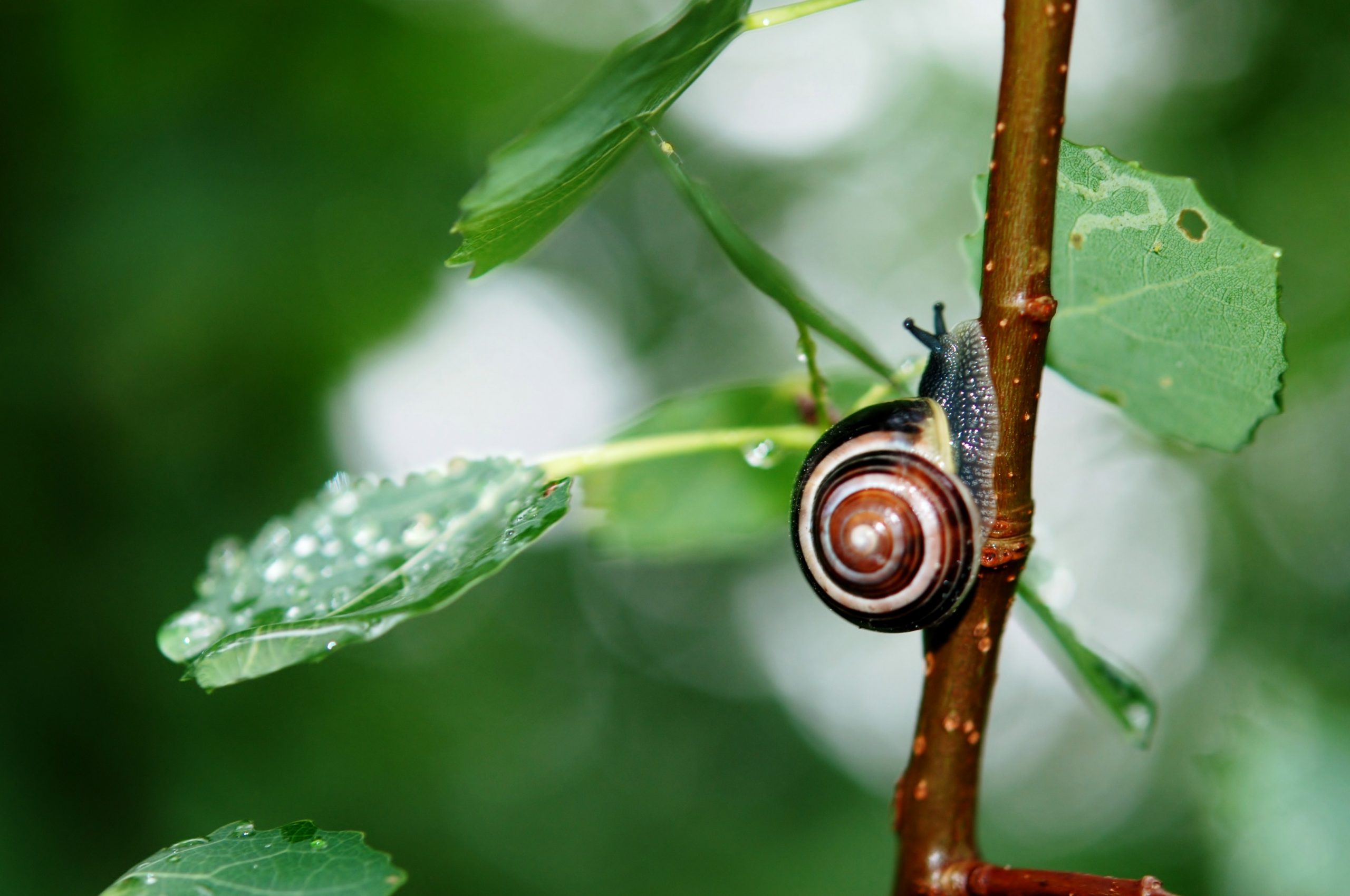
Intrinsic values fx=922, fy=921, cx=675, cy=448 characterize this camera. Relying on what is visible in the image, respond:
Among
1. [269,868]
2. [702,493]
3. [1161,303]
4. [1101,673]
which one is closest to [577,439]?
[702,493]

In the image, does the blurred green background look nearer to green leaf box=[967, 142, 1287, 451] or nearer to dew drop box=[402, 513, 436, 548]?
dew drop box=[402, 513, 436, 548]

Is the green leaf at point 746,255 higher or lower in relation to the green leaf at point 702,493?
higher

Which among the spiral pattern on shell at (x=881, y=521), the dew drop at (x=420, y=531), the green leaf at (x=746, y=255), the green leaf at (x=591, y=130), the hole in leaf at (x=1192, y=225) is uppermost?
the green leaf at (x=591, y=130)

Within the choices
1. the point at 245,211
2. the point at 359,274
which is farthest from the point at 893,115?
the point at 245,211

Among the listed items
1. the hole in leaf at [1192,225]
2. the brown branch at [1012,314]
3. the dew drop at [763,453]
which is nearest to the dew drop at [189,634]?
the dew drop at [763,453]

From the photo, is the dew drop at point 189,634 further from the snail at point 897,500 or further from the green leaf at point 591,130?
the snail at point 897,500
